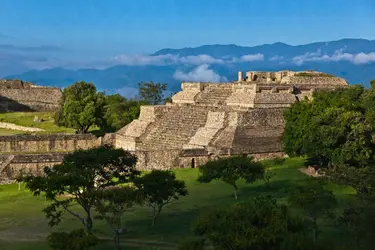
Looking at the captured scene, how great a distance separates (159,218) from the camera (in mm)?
27094

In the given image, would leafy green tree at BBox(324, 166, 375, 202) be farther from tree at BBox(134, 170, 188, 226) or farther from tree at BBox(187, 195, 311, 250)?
tree at BBox(187, 195, 311, 250)

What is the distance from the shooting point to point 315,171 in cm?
3488

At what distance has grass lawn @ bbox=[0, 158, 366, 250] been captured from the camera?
23.7m

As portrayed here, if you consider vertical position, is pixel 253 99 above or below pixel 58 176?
above

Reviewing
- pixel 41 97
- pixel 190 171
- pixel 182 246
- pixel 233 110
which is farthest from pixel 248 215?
pixel 41 97

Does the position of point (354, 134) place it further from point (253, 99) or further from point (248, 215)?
point (248, 215)

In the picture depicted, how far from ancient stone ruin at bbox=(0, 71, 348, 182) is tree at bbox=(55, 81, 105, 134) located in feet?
19.2

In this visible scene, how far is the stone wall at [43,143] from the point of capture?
45125mm

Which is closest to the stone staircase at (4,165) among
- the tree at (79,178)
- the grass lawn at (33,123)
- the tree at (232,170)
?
the tree at (79,178)

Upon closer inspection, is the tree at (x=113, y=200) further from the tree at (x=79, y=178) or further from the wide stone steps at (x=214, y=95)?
the wide stone steps at (x=214, y=95)

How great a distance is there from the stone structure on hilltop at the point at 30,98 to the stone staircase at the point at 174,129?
32455 mm

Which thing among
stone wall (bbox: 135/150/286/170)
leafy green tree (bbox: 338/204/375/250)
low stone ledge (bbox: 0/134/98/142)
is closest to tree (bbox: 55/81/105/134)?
low stone ledge (bbox: 0/134/98/142)

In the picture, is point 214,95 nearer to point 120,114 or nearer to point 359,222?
point 120,114

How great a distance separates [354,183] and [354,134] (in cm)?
702
